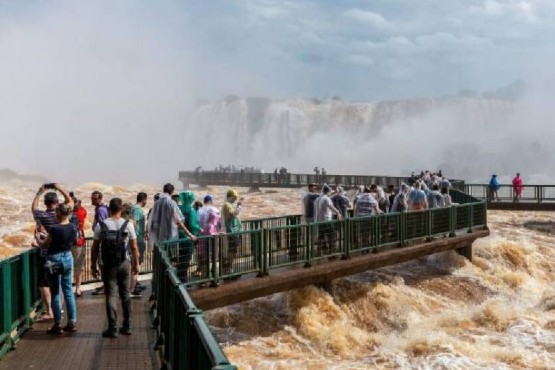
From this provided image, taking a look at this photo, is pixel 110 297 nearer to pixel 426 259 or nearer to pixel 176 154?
pixel 426 259

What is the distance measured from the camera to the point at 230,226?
39.0 feet

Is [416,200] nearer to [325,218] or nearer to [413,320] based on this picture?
[413,320]

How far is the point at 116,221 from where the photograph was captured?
25.2ft

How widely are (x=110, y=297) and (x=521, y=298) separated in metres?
13.8

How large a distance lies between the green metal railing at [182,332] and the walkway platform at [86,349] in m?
0.25

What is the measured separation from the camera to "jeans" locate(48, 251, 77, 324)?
7802 millimetres

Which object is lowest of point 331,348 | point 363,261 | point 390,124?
point 331,348

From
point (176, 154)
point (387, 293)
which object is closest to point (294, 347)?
point (387, 293)

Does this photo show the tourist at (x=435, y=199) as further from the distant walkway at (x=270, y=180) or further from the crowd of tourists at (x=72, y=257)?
the distant walkway at (x=270, y=180)

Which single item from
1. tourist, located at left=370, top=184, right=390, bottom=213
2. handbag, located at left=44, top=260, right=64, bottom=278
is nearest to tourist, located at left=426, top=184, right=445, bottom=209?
tourist, located at left=370, top=184, right=390, bottom=213

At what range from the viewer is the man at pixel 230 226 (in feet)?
37.2

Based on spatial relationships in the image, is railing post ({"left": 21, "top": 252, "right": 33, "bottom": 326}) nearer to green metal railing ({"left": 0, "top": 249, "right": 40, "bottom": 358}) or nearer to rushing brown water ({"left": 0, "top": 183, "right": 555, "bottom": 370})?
green metal railing ({"left": 0, "top": 249, "right": 40, "bottom": 358})


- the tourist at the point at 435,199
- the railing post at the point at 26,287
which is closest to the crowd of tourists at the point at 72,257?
the railing post at the point at 26,287

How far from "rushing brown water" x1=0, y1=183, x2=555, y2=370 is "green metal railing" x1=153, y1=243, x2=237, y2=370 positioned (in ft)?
13.9
